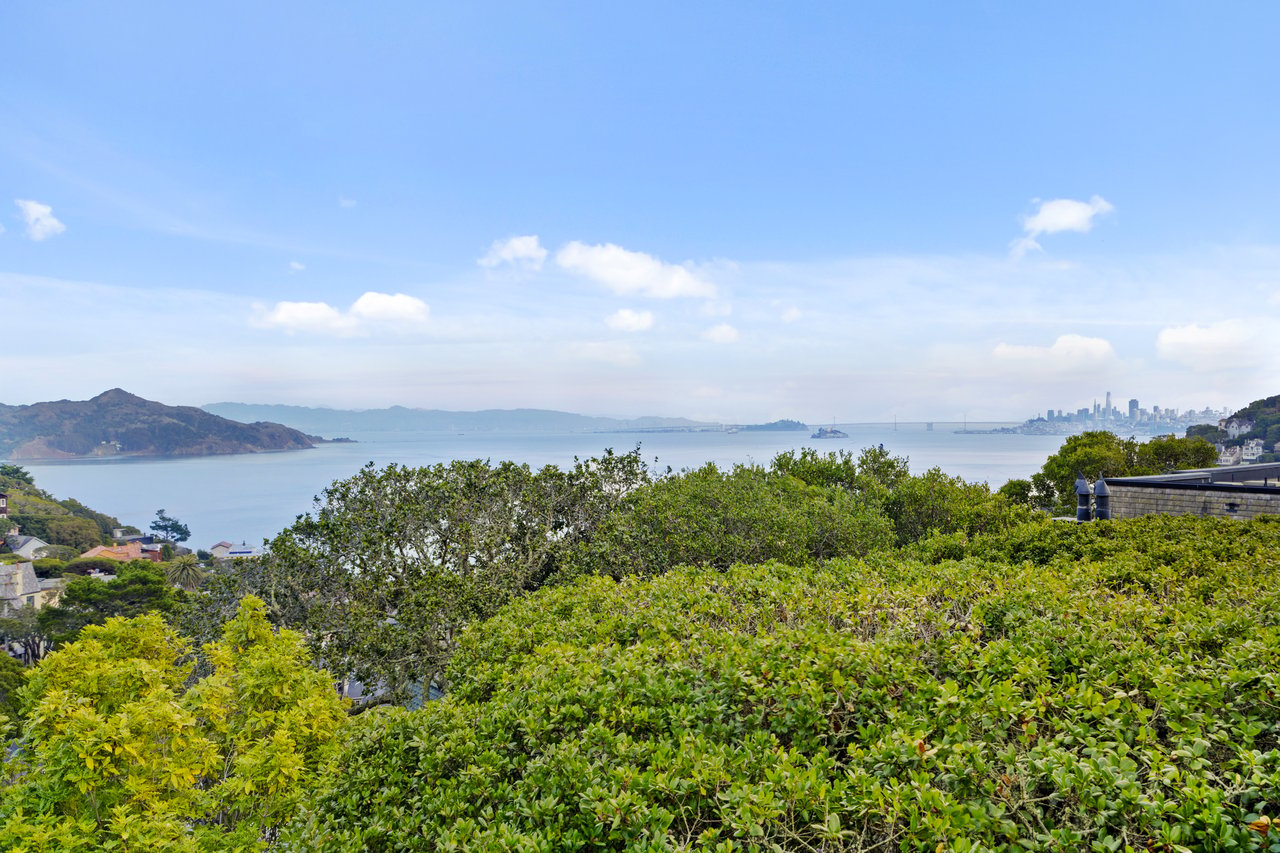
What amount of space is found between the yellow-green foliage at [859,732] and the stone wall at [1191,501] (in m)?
8.02

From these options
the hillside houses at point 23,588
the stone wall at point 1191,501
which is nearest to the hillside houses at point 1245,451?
the stone wall at point 1191,501

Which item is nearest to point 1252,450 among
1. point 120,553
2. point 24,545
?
point 120,553

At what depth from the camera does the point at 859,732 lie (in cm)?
299

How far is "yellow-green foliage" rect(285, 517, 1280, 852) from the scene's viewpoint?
2229 millimetres

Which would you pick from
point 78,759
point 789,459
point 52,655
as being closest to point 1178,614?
point 78,759

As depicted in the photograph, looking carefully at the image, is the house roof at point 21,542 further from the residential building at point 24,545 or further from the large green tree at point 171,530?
the large green tree at point 171,530

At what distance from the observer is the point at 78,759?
3859 millimetres

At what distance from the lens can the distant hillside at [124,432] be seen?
544ft

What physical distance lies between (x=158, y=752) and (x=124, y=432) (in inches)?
8377

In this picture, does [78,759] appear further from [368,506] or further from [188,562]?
[188,562]

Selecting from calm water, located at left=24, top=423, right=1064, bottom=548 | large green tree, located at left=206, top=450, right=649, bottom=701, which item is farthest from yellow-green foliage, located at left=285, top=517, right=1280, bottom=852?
calm water, located at left=24, top=423, right=1064, bottom=548

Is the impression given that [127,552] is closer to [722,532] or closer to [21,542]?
[21,542]

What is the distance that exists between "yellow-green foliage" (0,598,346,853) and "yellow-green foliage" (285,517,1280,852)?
0.79 metres

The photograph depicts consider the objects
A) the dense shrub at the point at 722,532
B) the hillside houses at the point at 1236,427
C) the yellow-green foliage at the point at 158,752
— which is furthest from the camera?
the hillside houses at the point at 1236,427
